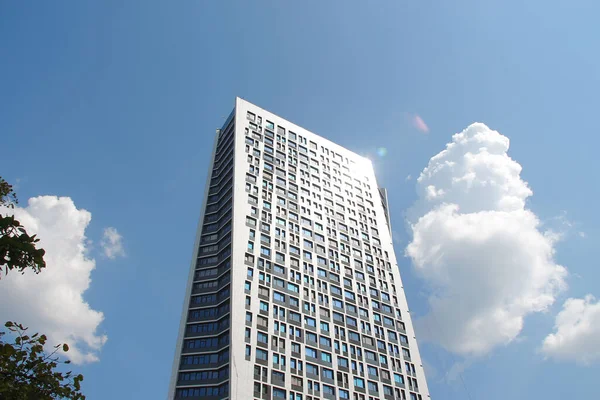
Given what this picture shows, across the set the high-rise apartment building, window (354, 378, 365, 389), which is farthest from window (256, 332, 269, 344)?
window (354, 378, 365, 389)

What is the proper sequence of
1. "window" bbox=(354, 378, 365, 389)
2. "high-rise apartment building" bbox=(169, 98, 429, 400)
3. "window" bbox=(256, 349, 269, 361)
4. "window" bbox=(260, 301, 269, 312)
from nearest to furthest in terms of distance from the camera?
"window" bbox=(256, 349, 269, 361) → "high-rise apartment building" bbox=(169, 98, 429, 400) → "window" bbox=(354, 378, 365, 389) → "window" bbox=(260, 301, 269, 312)

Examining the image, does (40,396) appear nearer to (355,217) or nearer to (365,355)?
(365,355)

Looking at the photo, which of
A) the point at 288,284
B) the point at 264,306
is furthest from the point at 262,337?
the point at 288,284

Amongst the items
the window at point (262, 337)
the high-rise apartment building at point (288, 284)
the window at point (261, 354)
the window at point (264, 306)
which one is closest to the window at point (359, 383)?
the high-rise apartment building at point (288, 284)

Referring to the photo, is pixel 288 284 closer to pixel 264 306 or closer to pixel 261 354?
pixel 264 306

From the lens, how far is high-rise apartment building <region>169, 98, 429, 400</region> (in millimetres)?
63312

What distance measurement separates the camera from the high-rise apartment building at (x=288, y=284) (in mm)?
63312

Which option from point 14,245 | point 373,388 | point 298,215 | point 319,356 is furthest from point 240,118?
point 14,245

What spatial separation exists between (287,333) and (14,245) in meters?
58.7

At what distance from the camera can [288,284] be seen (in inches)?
2884

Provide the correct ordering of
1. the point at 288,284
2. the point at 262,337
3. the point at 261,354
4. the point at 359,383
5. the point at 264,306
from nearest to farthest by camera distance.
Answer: the point at 261,354 → the point at 262,337 → the point at 359,383 → the point at 264,306 → the point at 288,284

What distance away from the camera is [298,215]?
85.2m

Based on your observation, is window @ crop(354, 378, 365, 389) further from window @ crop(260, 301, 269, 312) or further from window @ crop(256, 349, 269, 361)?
window @ crop(260, 301, 269, 312)

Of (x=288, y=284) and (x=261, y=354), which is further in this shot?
(x=288, y=284)
